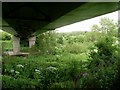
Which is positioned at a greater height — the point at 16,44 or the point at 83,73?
the point at 16,44

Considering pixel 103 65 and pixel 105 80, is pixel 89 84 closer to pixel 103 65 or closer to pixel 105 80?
pixel 105 80

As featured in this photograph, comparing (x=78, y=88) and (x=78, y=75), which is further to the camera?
(x=78, y=75)

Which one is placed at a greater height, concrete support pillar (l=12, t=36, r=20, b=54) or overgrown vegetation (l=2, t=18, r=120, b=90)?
concrete support pillar (l=12, t=36, r=20, b=54)

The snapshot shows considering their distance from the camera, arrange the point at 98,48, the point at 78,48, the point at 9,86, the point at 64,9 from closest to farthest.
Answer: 1. the point at 64,9
2. the point at 9,86
3. the point at 98,48
4. the point at 78,48

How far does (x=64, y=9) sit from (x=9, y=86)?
111 inches

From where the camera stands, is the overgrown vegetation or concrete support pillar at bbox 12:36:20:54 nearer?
the overgrown vegetation

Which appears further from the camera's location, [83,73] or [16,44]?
[16,44]

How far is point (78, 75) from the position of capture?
A: 6535mm

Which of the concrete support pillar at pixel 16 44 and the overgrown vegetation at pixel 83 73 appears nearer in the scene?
the overgrown vegetation at pixel 83 73

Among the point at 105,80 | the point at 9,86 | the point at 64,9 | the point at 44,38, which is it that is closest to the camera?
the point at 64,9

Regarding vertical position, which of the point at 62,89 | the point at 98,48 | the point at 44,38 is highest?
the point at 44,38

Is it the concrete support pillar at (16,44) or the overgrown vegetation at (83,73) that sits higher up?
the concrete support pillar at (16,44)

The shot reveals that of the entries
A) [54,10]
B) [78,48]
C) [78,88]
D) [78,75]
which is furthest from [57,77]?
[78,48]

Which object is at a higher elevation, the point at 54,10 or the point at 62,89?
the point at 54,10
